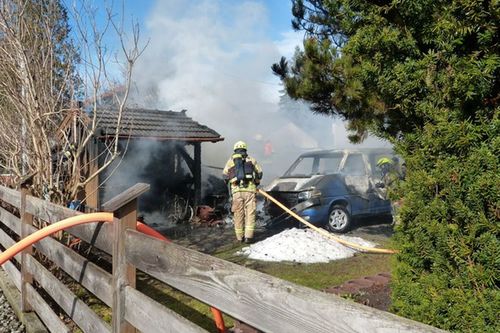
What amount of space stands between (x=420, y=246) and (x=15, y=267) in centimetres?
477

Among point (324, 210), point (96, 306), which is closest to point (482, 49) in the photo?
point (96, 306)

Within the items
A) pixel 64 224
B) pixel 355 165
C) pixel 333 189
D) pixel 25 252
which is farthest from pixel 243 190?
pixel 64 224

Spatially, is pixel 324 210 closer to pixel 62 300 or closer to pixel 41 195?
pixel 41 195

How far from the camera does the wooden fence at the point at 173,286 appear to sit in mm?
1271

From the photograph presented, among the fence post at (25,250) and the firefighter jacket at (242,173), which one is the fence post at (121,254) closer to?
the fence post at (25,250)

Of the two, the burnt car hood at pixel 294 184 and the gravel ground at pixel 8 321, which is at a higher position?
the burnt car hood at pixel 294 184

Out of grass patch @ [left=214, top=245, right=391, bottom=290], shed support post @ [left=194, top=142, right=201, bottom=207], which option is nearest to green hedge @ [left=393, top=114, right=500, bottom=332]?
grass patch @ [left=214, top=245, right=391, bottom=290]

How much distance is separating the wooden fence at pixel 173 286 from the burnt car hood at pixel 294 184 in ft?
20.0

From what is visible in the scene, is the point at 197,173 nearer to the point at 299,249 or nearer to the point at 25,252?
the point at 299,249

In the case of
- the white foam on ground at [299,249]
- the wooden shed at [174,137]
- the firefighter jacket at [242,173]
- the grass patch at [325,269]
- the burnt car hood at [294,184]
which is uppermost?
the wooden shed at [174,137]

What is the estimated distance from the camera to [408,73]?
7.65ft

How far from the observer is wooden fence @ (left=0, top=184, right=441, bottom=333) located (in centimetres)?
127

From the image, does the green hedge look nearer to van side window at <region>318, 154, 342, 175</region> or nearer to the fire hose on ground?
the fire hose on ground

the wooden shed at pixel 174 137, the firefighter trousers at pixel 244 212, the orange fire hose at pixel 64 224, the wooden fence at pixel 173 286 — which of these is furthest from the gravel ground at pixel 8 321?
the wooden shed at pixel 174 137
